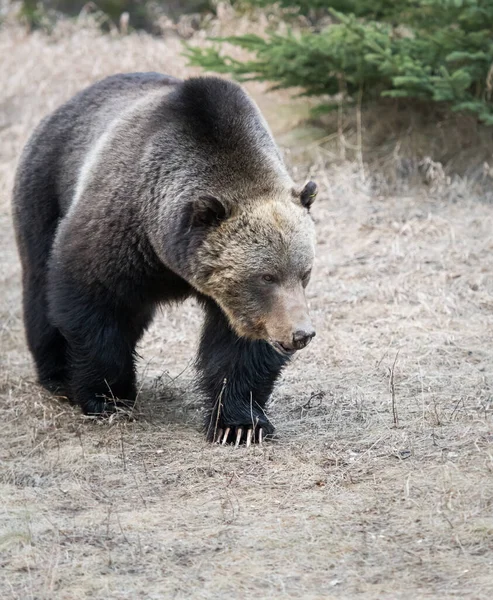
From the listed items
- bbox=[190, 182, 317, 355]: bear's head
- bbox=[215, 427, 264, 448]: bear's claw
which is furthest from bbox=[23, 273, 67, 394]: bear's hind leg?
bbox=[190, 182, 317, 355]: bear's head

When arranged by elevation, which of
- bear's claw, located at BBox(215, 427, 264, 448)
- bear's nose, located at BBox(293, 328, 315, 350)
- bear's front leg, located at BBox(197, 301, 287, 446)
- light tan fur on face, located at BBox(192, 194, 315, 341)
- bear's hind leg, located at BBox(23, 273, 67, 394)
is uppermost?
light tan fur on face, located at BBox(192, 194, 315, 341)

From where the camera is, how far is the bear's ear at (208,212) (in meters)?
5.52

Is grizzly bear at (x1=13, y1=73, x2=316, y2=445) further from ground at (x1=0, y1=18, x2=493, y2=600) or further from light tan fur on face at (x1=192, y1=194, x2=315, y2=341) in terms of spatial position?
ground at (x1=0, y1=18, x2=493, y2=600)

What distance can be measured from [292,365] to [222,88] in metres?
2.34

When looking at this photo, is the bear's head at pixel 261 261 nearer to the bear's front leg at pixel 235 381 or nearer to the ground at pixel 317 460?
the bear's front leg at pixel 235 381

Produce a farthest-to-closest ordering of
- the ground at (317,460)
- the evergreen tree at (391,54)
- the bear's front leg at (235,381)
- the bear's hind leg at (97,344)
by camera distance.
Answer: the evergreen tree at (391,54), the bear's hind leg at (97,344), the bear's front leg at (235,381), the ground at (317,460)

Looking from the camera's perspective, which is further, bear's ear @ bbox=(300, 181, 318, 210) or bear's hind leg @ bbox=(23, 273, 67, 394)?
bear's hind leg @ bbox=(23, 273, 67, 394)

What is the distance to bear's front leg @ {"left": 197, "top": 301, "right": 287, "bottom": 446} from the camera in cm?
607

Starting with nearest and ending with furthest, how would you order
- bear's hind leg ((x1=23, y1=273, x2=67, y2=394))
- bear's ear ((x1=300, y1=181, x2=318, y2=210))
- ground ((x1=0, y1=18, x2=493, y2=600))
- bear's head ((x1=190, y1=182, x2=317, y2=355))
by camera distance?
ground ((x1=0, y1=18, x2=493, y2=600)), bear's head ((x1=190, y1=182, x2=317, y2=355)), bear's ear ((x1=300, y1=181, x2=318, y2=210)), bear's hind leg ((x1=23, y1=273, x2=67, y2=394))

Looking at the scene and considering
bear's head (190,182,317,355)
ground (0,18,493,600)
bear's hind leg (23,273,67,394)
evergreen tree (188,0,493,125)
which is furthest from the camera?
evergreen tree (188,0,493,125)

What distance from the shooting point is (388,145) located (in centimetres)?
1109

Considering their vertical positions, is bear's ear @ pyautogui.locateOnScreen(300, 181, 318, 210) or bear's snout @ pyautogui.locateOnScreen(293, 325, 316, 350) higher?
bear's ear @ pyautogui.locateOnScreen(300, 181, 318, 210)

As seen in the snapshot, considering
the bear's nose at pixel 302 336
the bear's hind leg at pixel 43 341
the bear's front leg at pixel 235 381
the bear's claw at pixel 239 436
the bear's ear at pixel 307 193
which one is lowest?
the bear's hind leg at pixel 43 341

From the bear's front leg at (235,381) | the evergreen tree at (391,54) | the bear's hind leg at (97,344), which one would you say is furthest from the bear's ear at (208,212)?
the evergreen tree at (391,54)
